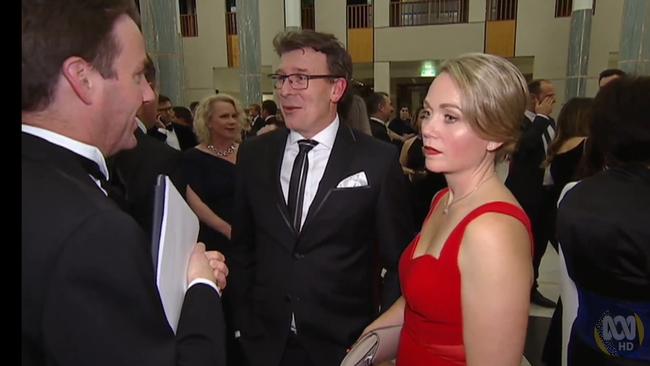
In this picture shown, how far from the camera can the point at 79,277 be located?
69 centimetres

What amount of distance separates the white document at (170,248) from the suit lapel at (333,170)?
0.65 meters

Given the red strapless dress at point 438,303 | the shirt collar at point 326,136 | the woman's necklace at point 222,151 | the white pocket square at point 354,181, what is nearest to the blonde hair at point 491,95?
the red strapless dress at point 438,303

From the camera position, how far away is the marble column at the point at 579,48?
992cm

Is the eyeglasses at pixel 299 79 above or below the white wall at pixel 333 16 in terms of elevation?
below

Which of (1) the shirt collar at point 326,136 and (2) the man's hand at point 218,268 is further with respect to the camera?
(1) the shirt collar at point 326,136

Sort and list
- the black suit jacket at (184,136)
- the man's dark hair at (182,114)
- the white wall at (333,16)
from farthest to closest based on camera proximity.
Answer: the white wall at (333,16), the man's dark hair at (182,114), the black suit jacket at (184,136)

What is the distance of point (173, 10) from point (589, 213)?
6.29m

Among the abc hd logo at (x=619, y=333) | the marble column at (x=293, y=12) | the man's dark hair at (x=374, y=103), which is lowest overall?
the abc hd logo at (x=619, y=333)

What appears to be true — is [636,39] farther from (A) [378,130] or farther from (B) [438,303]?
(B) [438,303]

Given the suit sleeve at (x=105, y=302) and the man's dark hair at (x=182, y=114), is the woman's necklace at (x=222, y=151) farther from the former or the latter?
the man's dark hair at (x=182, y=114)

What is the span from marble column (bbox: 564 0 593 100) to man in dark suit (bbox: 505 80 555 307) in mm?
7014

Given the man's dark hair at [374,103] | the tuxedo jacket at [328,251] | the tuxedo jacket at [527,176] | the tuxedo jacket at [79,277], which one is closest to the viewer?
the tuxedo jacket at [79,277]

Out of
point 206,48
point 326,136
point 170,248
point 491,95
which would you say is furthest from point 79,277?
point 206,48

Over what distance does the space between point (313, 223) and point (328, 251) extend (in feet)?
0.38
